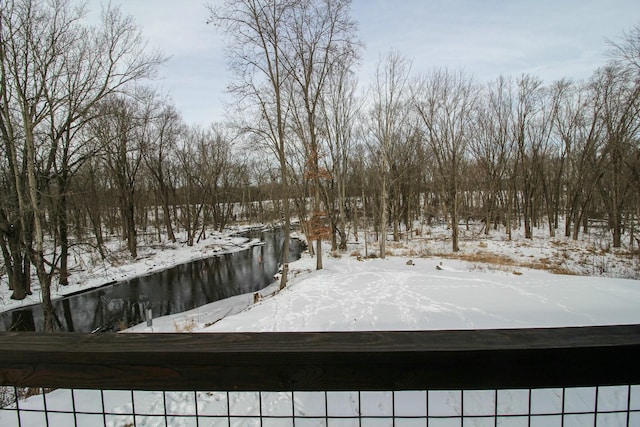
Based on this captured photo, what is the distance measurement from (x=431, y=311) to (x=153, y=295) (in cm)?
1285

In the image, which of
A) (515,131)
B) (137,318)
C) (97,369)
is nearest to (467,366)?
(97,369)

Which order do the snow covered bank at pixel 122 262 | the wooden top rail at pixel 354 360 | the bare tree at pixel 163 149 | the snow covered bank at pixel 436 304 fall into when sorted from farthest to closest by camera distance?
the bare tree at pixel 163 149
the snow covered bank at pixel 122 262
the snow covered bank at pixel 436 304
the wooden top rail at pixel 354 360

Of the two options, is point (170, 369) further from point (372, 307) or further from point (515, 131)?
point (515, 131)

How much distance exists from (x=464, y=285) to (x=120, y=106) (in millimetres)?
18586

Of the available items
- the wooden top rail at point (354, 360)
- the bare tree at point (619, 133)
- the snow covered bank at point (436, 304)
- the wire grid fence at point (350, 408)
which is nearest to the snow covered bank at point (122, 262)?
the snow covered bank at point (436, 304)

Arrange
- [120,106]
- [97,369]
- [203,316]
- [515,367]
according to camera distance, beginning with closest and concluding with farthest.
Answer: [515,367] → [97,369] → [203,316] → [120,106]

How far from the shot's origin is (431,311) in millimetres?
7395

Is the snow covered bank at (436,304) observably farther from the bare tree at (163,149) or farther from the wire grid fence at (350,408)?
the bare tree at (163,149)

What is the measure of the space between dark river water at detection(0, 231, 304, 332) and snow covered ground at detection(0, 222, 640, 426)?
5.87 feet

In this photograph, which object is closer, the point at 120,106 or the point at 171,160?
the point at 120,106

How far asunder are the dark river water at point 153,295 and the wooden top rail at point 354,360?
35.6ft

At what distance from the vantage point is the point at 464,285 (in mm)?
9398

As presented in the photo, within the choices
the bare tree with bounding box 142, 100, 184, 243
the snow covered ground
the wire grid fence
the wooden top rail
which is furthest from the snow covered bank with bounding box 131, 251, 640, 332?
the bare tree with bounding box 142, 100, 184, 243

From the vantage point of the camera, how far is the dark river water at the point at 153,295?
11.2 metres
